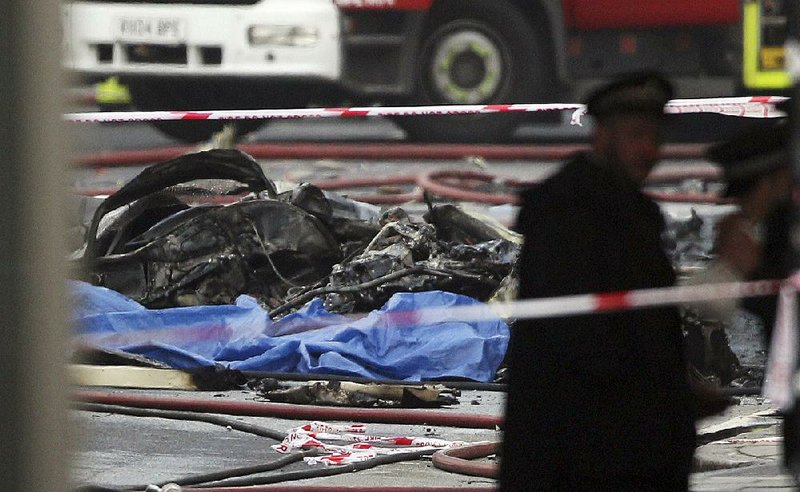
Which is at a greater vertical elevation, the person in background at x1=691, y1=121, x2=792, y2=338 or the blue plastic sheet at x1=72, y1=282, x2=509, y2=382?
the person in background at x1=691, y1=121, x2=792, y2=338

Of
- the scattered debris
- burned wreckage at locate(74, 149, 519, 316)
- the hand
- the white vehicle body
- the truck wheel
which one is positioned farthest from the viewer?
the truck wheel

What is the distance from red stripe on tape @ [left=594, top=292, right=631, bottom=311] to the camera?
3256 mm

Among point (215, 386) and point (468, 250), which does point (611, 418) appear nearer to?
point (215, 386)

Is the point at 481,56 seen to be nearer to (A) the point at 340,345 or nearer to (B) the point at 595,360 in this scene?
(A) the point at 340,345

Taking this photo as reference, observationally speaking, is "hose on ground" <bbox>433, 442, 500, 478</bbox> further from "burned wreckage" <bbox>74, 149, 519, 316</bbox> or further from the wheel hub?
the wheel hub

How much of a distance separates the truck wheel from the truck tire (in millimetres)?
1347

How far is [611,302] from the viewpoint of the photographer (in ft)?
10.7

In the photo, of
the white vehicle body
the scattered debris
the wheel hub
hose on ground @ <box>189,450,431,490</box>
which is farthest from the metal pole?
the wheel hub

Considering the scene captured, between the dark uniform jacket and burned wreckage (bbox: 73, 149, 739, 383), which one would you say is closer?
the dark uniform jacket

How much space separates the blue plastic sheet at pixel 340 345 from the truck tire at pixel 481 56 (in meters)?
5.19

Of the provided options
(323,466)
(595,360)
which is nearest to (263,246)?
(323,466)

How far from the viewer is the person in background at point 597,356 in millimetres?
3342

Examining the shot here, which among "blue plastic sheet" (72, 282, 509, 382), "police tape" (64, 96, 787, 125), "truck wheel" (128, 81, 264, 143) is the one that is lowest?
"blue plastic sheet" (72, 282, 509, 382)

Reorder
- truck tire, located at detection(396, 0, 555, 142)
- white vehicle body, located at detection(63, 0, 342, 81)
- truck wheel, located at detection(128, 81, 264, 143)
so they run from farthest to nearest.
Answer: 1. truck wheel, located at detection(128, 81, 264, 143)
2. truck tire, located at detection(396, 0, 555, 142)
3. white vehicle body, located at detection(63, 0, 342, 81)
